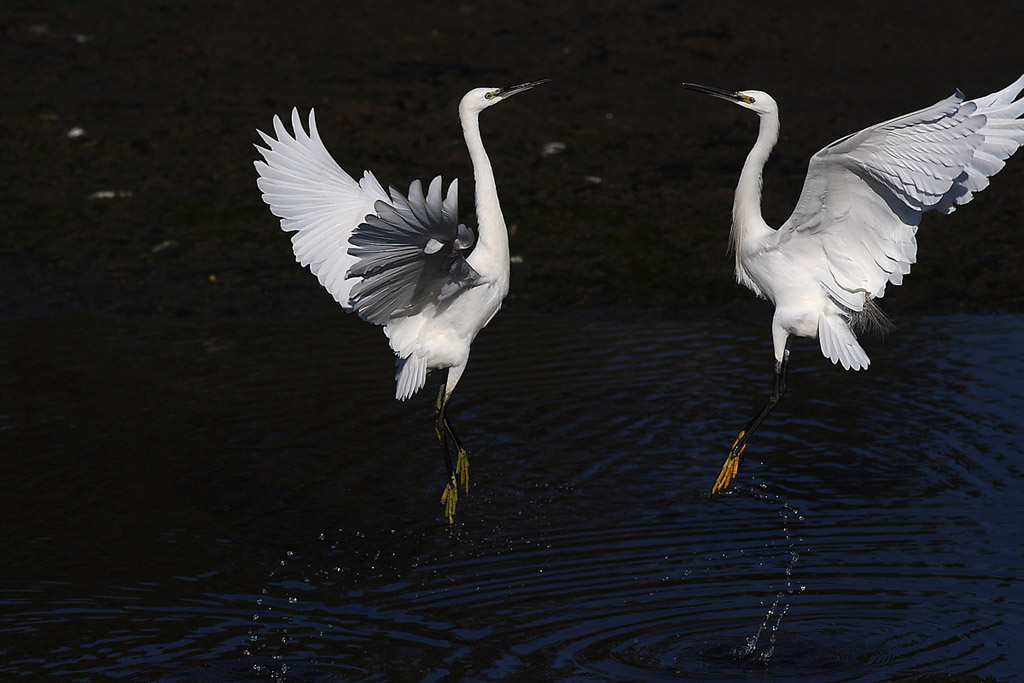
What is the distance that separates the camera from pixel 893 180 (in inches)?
222

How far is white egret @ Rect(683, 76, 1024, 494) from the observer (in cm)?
555

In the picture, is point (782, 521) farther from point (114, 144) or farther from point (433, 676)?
point (114, 144)

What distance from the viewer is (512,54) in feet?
46.9

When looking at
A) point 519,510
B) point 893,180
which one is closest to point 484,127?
point 519,510

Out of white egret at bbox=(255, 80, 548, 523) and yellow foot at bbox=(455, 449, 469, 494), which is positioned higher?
white egret at bbox=(255, 80, 548, 523)

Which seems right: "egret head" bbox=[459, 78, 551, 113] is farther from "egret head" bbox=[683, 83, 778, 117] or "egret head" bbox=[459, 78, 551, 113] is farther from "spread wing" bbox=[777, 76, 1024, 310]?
"spread wing" bbox=[777, 76, 1024, 310]

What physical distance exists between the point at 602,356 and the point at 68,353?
12.9 ft

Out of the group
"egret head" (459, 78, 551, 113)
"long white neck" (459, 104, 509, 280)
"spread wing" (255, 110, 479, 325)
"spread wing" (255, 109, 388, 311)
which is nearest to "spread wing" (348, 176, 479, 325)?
"spread wing" (255, 110, 479, 325)

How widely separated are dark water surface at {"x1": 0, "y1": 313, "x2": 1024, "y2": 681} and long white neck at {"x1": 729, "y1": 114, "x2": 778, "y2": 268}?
4.37ft

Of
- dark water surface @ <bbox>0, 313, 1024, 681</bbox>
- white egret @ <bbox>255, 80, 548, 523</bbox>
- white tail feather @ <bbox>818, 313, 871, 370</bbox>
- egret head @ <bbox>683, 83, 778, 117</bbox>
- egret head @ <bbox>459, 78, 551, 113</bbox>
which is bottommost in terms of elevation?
dark water surface @ <bbox>0, 313, 1024, 681</bbox>

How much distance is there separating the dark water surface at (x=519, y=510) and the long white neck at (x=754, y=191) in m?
1.33

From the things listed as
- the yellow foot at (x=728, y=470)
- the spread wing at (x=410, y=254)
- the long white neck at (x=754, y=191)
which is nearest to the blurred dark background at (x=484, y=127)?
the long white neck at (x=754, y=191)

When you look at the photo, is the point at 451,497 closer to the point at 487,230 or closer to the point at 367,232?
the point at 487,230

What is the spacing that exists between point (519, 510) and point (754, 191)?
2161mm
